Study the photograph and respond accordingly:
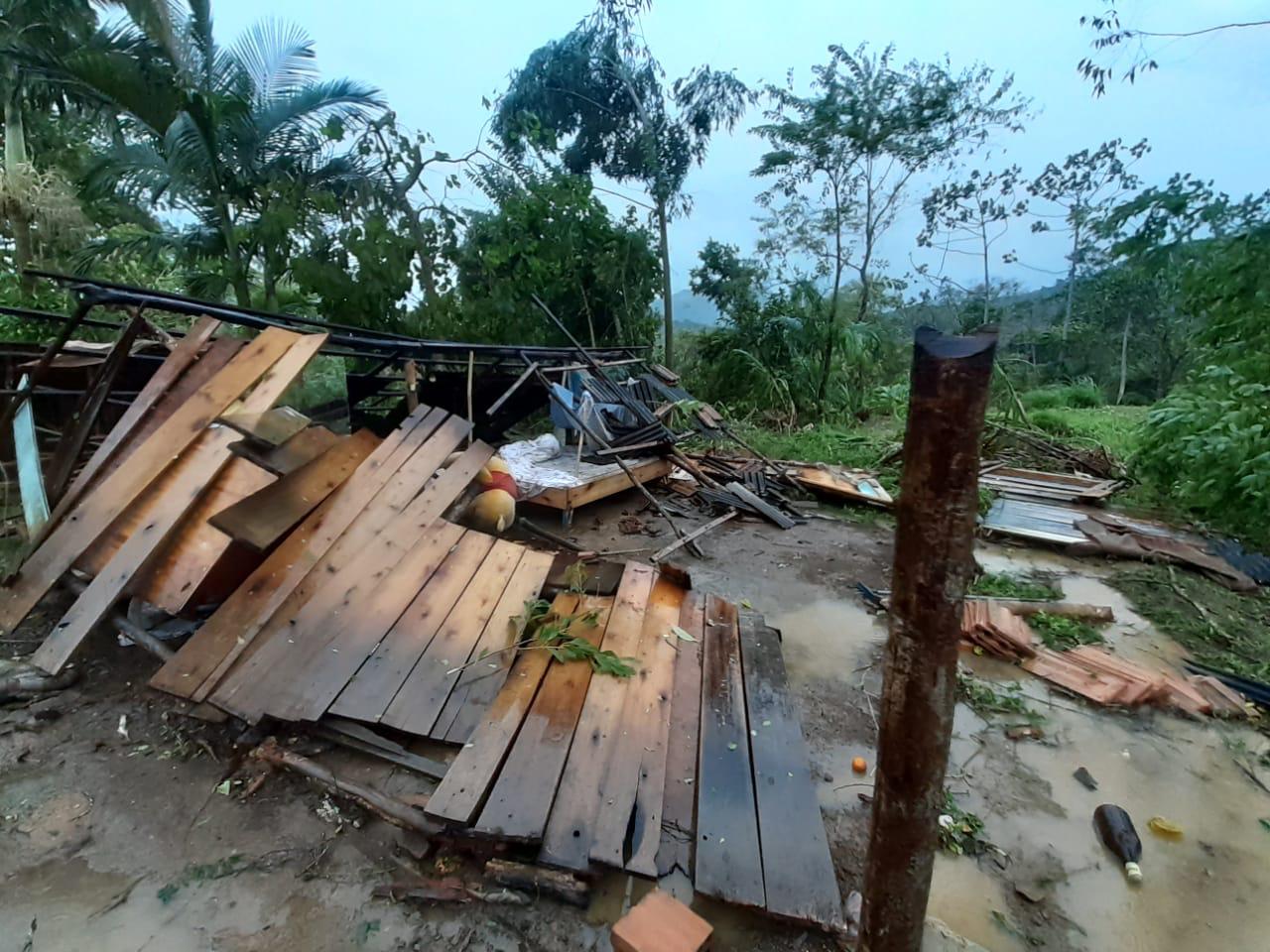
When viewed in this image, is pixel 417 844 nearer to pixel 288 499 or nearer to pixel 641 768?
pixel 641 768

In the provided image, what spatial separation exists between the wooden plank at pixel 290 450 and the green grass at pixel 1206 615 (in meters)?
5.89

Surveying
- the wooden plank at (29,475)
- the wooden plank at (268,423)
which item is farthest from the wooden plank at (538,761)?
the wooden plank at (29,475)

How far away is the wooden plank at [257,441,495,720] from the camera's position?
270 cm

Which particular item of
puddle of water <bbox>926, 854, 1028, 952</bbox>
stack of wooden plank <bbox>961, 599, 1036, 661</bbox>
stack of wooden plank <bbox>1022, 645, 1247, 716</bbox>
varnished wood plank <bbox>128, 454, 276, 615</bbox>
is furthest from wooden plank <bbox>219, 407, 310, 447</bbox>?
stack of wooden plank <bbox>1022, 645, 1247, 716</bbox>

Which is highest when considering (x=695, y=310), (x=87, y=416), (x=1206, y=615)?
(x=695, y=310)

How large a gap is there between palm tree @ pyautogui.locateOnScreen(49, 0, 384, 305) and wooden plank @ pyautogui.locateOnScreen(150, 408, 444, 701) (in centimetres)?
578

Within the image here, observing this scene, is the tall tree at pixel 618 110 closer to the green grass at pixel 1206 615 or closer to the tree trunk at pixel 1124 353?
the green grass at pixel 1206 615

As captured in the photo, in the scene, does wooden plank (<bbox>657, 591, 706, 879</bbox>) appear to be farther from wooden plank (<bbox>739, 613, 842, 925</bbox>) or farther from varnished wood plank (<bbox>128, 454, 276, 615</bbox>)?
varnished wood plank (<bbox>128, 454, 276, 615</bbox>)

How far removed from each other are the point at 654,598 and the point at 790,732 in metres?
1.21

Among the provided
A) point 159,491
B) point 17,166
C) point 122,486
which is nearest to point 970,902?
point 159,491

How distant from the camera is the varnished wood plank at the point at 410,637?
2691 millimetres

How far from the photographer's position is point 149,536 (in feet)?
10.4

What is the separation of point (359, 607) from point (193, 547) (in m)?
0.93

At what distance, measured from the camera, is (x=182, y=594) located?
3016 millimetres
